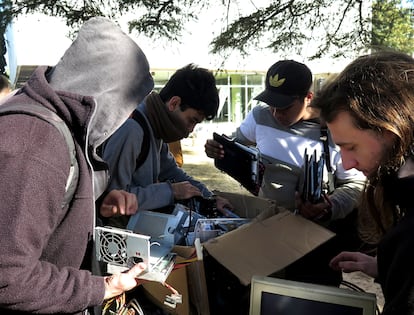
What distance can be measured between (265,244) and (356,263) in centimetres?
30

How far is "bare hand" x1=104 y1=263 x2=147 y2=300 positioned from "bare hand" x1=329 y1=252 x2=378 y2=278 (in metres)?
0.69

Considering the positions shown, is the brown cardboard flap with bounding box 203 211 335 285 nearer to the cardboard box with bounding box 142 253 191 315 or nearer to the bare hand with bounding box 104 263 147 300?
the cardboard box with bounding box 142 253 191 315

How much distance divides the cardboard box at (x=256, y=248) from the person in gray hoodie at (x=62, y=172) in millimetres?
309

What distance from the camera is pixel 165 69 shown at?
10531mm

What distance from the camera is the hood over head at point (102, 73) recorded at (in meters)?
1.06

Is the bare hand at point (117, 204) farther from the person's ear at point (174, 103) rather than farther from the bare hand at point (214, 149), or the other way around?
the bare hand at point (214, 149)

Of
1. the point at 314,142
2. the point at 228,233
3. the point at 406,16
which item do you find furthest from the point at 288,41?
the point at 228,233

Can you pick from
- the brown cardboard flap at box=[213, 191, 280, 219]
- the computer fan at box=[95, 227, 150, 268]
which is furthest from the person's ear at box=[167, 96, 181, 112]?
the computer fan at box=[95, 227, 150, 268]

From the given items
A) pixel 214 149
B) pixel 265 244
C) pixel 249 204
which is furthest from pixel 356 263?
pixel 214 149

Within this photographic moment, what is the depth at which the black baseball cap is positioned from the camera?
2.03m

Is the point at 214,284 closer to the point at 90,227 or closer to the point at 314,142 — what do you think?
the point at 90,227

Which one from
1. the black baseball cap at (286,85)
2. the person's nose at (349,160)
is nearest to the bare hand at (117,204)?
the person's nose at (349,160)

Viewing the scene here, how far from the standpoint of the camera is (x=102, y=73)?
1.07 metres

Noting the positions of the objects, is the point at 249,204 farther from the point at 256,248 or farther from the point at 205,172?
the point at 205,172
